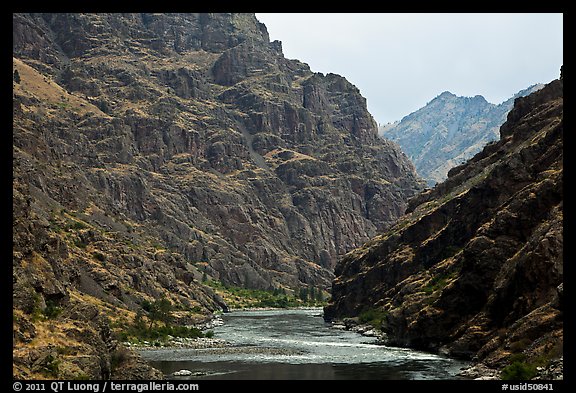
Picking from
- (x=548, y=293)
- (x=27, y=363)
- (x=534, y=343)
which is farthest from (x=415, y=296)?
(x=27, y=363)

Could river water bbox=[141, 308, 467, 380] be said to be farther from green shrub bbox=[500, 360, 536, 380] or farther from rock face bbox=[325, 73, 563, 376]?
green shrub bbox=[500, 360, 536, 380]

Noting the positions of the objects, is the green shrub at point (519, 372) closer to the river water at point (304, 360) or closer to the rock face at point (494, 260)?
the rock face at point (494, 260)

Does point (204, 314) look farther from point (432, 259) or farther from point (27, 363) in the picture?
point (27, 363)

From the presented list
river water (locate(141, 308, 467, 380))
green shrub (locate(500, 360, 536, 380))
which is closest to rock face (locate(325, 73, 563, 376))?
green shrub (locate(500, 360, 536, 380))

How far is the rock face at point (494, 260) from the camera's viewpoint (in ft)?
232

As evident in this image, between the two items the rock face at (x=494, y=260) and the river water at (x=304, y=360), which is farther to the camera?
the rock face at (x=494, y=260)

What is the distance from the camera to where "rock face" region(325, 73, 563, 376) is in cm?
7081

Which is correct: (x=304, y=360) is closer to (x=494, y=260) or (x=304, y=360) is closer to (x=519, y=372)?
(x=494, y=260)

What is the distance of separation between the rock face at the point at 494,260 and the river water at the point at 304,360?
5312 mm

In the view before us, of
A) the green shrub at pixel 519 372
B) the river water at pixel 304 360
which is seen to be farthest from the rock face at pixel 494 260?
the river water at pixel 304 360

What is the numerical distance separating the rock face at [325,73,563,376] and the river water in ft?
17.4

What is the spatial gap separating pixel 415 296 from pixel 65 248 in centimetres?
5987

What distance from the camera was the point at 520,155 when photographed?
99688mm
